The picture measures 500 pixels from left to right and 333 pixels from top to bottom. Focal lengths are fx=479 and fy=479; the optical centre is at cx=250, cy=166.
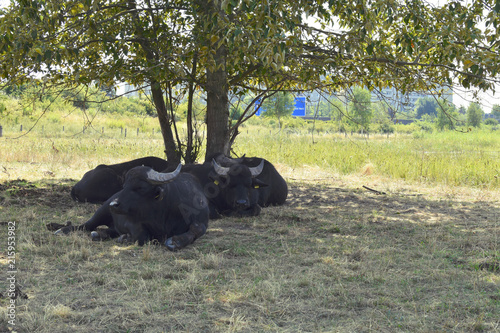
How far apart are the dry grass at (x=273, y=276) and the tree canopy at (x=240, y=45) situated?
7.66ft

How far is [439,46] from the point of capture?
24.7ft

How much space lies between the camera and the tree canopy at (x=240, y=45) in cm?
677

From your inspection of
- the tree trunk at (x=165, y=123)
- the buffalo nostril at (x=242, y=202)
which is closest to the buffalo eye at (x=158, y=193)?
the buffalo nostril at (x=242, y=202)

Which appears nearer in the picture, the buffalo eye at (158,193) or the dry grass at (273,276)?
the dry grass at (273,276)

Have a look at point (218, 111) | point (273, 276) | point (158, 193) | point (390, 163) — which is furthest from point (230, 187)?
point (390, 163)

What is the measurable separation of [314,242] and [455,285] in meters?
2.04

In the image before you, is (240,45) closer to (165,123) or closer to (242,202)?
(242,202)

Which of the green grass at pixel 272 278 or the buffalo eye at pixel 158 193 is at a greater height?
the buffalo eye at pixel 158 193

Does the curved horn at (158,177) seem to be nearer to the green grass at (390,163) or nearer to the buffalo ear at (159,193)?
the buffalo ear at (159,193)

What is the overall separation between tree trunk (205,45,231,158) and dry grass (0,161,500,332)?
2468 millimetres

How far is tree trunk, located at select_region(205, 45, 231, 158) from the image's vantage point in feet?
31.3

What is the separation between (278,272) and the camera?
486cm

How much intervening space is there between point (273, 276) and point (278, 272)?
0.80 ft

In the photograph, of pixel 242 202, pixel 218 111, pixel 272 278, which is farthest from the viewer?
pixel 218 111
